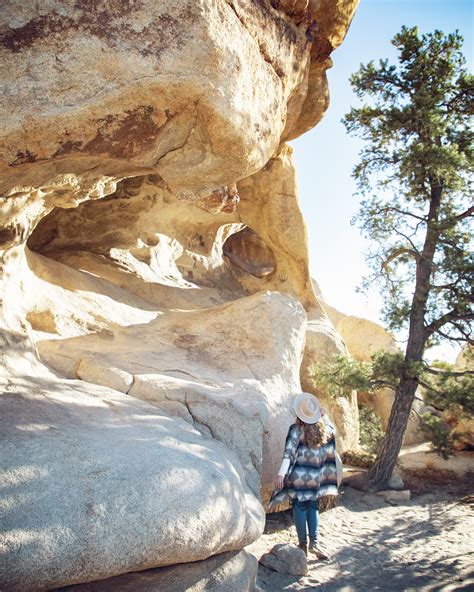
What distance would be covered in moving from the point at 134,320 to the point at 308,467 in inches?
168

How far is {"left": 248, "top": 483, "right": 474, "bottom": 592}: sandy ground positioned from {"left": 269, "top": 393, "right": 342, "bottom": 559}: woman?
0.46 m

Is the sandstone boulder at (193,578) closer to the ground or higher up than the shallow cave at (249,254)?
closer to the ground

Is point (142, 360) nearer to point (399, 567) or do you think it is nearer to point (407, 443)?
point (399, 567)

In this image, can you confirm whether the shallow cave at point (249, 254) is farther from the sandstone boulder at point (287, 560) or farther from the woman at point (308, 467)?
Answer: the sandstone boulder at point (287, 560)

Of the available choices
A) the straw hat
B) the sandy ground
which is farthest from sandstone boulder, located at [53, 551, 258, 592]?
the straw hat

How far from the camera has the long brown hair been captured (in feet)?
15.1

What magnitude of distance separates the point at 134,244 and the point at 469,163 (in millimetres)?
6609

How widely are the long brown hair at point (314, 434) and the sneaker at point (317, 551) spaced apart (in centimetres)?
105

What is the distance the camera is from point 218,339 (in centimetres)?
739

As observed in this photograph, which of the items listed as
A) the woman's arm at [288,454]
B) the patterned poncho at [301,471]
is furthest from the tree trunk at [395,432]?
the woman's arm at [288,454]

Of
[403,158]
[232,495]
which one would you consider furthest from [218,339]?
[403,158]

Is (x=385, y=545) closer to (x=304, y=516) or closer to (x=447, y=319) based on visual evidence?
(x=304, y=516)

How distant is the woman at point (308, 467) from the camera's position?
179 inches

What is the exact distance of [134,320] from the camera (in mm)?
7844
